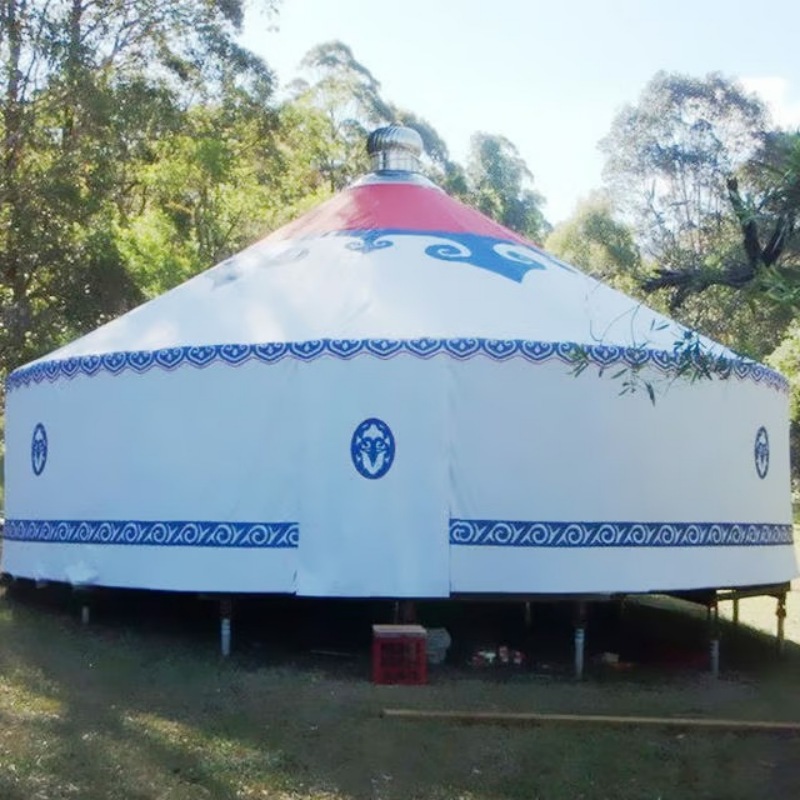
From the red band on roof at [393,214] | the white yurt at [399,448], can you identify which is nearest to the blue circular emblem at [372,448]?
the white yurt at [399,448]

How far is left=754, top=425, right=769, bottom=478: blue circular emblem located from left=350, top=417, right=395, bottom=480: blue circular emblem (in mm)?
2133

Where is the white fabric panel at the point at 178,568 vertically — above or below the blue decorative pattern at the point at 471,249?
below

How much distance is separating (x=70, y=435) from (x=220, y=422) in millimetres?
1046

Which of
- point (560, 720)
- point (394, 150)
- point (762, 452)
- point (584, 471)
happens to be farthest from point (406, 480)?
point (394, 150)

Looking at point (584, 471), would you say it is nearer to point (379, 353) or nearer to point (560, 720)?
point (379, 353)

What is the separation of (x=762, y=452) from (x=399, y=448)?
2.17 metres

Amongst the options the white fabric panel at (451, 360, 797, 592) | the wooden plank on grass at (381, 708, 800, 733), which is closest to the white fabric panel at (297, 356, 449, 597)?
the white fabric panel at (451, 360, 797, 592)

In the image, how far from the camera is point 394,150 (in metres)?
7.86

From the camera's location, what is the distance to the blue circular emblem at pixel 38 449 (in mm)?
6570

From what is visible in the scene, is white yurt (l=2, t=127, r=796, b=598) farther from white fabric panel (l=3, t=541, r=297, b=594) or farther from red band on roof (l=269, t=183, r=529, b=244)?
red band on roof (l=269, t=183, r=529, b=244)

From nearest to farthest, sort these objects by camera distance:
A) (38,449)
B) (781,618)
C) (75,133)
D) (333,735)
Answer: (333,735) < (781,618) < (38,449) < (75,133)

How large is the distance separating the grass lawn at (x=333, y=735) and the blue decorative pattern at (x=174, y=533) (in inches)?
20.6

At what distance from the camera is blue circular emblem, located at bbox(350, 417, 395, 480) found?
5.52m

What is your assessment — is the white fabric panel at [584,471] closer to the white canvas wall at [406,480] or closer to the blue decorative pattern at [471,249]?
the white canvas wall at [406,480]
